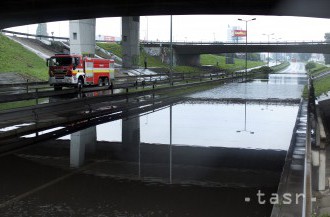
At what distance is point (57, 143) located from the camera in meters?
14.8

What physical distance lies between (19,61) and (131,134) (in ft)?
150

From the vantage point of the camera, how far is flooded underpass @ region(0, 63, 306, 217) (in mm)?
8227

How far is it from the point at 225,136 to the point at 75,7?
1703 cm

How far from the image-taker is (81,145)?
578 inches

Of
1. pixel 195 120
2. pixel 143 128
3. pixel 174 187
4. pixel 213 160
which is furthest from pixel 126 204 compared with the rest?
pixel 195 120

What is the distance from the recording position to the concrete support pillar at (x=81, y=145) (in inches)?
492

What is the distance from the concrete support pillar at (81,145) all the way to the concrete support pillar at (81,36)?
30805mm

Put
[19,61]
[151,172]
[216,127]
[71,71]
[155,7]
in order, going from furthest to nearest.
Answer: [19,61] → [71,71] → [155,7] → [216,127] → [151,172]

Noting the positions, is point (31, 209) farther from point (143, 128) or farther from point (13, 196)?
point (143, 128)

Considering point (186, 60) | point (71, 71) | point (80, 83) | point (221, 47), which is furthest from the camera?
point (186, 60)

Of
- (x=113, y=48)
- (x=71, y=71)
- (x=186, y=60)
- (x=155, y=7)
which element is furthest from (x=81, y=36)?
(x=186, y=60)

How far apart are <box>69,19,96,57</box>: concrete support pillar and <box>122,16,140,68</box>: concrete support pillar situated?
14.7 m

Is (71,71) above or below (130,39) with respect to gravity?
below

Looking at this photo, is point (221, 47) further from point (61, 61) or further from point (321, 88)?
point (61, 61)
